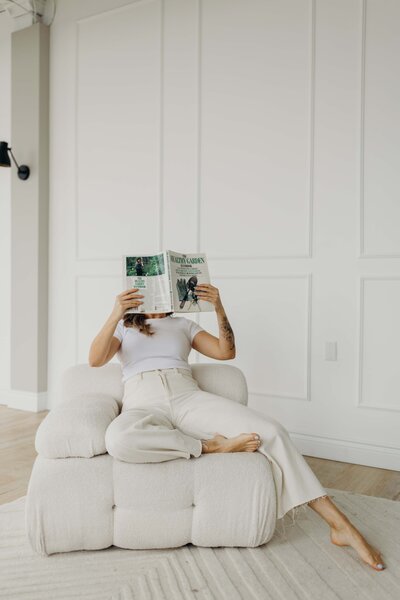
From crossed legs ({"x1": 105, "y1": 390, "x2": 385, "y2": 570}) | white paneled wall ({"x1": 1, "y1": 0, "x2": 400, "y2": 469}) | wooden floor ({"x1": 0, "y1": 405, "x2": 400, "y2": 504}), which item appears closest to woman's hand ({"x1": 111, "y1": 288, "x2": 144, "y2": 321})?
crossed legs ({"x1": 105, "y1": 390, "x2": 385, "y2": 570})

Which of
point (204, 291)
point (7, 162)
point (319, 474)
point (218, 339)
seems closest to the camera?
point (204, 291)

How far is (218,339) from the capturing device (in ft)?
8.28

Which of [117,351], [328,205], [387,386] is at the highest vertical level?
[328,205]

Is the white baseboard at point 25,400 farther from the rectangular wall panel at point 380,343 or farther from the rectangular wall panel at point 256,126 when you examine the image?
the rectangular wall panel at point 380,343

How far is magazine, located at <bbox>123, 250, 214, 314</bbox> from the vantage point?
2.27 metres

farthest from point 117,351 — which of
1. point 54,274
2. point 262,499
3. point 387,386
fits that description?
point 54,274

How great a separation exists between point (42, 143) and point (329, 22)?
2.22m

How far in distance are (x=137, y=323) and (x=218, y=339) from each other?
372 mm

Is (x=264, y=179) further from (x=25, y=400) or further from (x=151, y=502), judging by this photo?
(x=25, y=400)

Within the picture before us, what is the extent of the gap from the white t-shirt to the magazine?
16 cm

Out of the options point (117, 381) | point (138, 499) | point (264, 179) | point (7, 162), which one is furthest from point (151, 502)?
point (7, 162)

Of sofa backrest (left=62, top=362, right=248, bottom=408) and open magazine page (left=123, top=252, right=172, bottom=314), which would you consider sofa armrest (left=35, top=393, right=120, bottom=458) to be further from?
open magazine page (left=123, top=252, right=172, bottom=314)

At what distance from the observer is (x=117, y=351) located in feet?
8.02

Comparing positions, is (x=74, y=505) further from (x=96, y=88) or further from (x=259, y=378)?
(x=96, y=88)
